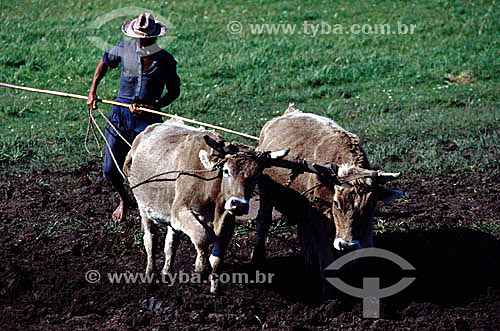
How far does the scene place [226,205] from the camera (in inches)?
254

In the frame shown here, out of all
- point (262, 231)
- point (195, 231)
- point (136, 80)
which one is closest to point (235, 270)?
point (262, 231)

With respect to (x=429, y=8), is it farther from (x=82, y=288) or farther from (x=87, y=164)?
(x=82, y=288)

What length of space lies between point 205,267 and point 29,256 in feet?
7.24

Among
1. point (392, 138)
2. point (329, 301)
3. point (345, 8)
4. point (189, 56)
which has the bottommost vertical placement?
point (329, 301)

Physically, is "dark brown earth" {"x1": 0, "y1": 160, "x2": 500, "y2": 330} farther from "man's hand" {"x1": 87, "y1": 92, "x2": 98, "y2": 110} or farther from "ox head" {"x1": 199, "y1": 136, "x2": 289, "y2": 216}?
"man's hand" {"x1": 87, "y1": 92, "x2": 98, "y2": 110}

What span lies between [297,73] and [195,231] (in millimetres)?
9562

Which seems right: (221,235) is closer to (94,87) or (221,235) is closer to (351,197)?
(351,197)

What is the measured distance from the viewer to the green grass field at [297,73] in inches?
465

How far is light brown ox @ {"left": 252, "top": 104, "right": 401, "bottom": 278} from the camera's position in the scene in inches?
265

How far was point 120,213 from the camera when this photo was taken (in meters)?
9.02

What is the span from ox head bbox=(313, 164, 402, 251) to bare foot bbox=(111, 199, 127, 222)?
305 cm

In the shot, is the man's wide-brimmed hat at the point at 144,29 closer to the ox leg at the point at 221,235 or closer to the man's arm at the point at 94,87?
the man's arm at the point at 94,87

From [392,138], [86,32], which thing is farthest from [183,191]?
[86,32]

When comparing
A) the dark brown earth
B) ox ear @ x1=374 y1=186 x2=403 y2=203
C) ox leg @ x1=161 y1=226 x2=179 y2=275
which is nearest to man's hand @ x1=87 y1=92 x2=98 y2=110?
the dark brown earth
